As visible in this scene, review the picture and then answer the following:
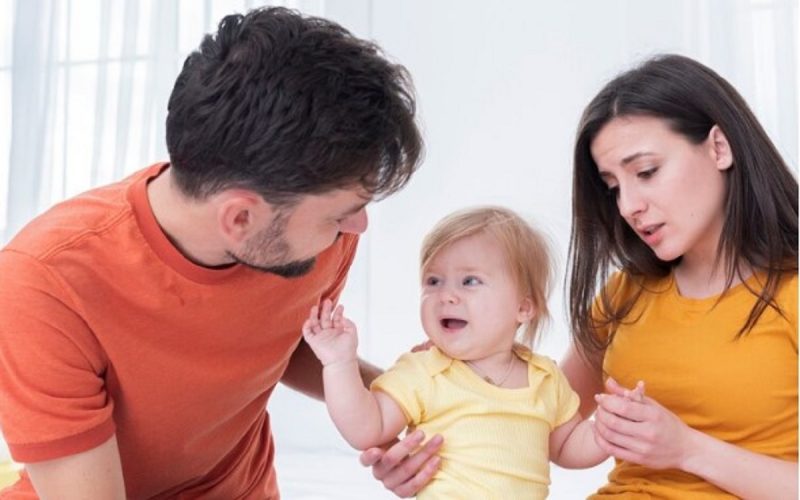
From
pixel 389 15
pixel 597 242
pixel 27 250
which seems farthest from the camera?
pixel 389 15

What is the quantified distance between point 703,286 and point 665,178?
0.67 ft

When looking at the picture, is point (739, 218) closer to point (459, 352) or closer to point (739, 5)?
point (459, 352)

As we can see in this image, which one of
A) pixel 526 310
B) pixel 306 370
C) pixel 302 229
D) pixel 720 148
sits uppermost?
pixel 720 148

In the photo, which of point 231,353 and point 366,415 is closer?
point 366,415

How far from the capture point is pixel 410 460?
5.32 ft

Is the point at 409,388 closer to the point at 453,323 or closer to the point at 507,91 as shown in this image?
the point at 453,323

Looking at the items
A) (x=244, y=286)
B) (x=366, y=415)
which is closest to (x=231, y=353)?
(x=244, y=286)

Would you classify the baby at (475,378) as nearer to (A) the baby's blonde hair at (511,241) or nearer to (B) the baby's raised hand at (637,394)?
(A) the baby's blonde hair at (511,241)

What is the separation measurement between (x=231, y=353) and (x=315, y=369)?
0.29 meters

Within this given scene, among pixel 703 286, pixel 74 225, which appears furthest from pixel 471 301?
pixel 74 225

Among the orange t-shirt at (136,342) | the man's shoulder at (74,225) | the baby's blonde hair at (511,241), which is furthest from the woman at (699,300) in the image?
the man's shoulder at (74,225)

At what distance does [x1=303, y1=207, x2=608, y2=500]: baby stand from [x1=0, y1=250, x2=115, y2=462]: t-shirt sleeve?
31 cm

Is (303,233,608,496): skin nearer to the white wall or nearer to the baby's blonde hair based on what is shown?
the baby's blonde hair

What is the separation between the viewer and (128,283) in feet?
5.19
